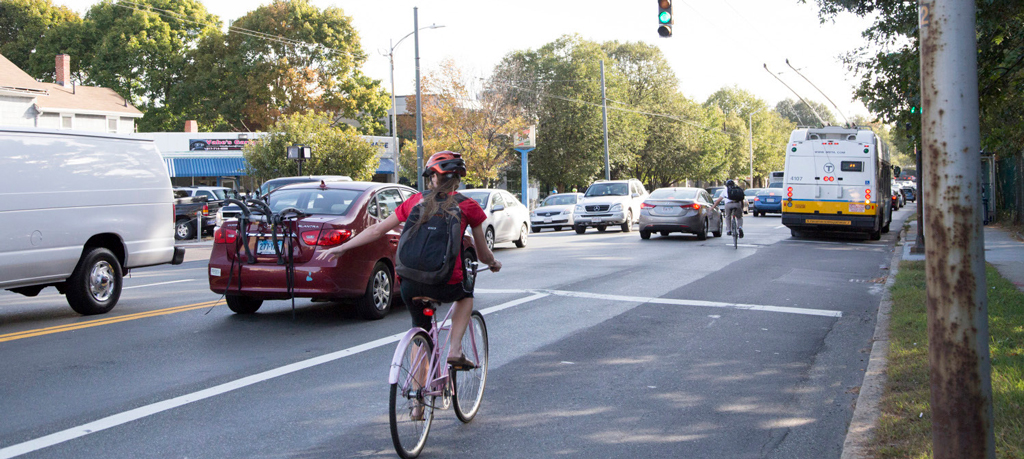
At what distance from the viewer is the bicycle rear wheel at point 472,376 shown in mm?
5223

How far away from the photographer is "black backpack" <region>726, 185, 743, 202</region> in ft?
66.1

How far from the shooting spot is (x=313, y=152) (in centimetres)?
3272

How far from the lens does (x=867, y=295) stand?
11750 mm

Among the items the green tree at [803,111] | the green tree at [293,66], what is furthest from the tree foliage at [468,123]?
the green tree at [803,111]

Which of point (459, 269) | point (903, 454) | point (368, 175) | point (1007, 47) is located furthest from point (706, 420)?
point (368, 175)

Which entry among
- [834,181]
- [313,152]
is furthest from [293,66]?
[834,181]

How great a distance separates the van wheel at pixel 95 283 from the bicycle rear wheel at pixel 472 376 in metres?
6.27

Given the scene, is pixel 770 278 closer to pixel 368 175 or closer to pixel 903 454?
pixel 903 454

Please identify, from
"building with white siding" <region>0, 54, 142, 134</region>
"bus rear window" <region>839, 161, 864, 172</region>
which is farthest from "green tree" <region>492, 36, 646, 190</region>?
"bus rear window" <region>839, 161, 864, 172</region>

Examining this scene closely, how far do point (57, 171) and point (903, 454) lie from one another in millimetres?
8796

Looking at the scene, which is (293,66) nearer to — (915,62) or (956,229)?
(915,62)

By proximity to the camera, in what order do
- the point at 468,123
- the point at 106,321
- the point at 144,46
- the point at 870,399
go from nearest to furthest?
1. the point at 870,399
2. the point at 106,321
3. the point at 468,123
4. the point at 144,46

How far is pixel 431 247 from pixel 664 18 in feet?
36.8

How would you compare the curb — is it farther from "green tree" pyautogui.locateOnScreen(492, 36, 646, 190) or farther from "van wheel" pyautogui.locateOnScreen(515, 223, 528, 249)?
"green tree" pyautogui.locateOnScreen(492, 36, 646, 190)
